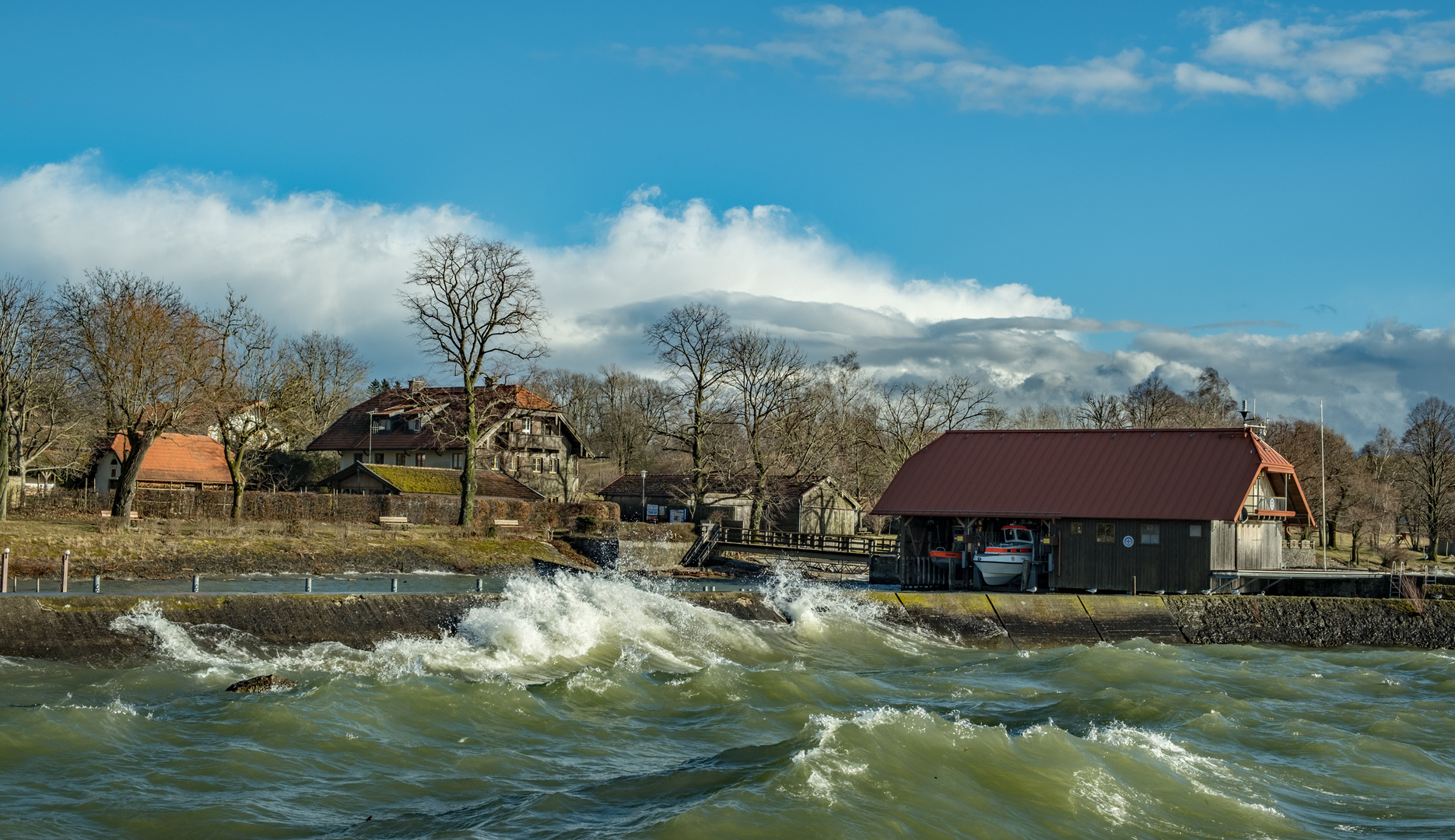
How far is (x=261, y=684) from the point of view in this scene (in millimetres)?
15719

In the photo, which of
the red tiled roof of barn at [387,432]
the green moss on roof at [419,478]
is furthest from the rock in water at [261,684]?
the red tiled roof of barn at [387,432]

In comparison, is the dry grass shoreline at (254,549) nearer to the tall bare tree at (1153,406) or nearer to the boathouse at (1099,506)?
the boathouse at (1099,506)

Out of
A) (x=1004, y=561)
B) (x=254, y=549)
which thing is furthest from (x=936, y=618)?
(x=254, y=549)

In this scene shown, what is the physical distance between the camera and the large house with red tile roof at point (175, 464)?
60.1m

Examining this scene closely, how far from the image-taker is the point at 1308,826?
1180 cm

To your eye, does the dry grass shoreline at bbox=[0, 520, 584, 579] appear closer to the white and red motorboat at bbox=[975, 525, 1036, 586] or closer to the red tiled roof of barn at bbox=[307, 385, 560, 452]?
the red tiled roof of barn at bbox=[307, 385, 560, 452]

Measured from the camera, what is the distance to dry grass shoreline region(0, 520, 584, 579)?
35.7 m

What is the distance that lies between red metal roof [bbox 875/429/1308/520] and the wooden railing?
14.8 meters

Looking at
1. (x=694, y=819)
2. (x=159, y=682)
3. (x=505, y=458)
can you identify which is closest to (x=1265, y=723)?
(x=694, y=819)

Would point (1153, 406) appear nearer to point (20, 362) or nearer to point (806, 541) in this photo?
point (806, 541)

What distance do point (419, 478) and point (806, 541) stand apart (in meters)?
20.4

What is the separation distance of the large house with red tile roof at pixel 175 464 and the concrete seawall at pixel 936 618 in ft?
140

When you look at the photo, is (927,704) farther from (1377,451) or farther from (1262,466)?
(1377,451)

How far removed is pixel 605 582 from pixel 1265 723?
14.0 metres
